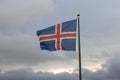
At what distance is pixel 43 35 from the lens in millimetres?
83375

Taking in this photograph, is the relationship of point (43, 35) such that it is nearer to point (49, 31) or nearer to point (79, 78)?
point (49, 31)

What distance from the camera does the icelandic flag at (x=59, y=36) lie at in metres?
82.5

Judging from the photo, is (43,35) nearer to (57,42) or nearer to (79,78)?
(57,42)

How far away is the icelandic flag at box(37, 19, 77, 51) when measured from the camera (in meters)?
82.5

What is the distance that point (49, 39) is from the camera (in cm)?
8325

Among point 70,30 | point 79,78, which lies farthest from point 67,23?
point 79,78

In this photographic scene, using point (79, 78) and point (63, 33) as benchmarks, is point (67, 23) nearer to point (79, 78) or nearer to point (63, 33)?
point (63, 33)

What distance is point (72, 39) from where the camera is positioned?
8275 cm

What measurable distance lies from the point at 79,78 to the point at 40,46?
6.14m

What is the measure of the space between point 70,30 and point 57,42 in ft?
6.64

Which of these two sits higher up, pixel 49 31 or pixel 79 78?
pixel 49 31

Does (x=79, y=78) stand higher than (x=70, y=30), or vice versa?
(x=70, y=30)

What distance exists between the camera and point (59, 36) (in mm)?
83312

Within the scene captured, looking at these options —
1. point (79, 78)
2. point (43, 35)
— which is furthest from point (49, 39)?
point (79, 78)
